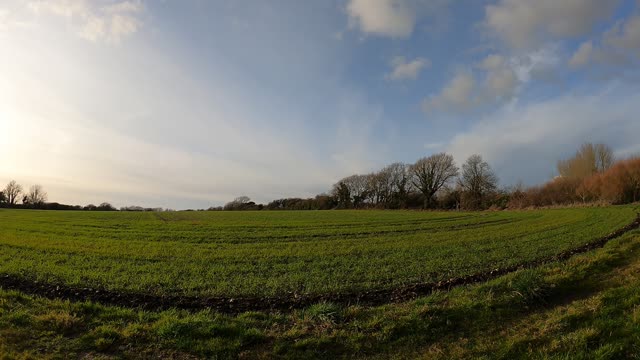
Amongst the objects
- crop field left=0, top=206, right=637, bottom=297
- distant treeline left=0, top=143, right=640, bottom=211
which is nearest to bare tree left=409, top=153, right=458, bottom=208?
distant treeline left=0, top=143, right=640, bottom=211

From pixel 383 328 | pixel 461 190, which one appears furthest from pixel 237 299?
pixel 461 190

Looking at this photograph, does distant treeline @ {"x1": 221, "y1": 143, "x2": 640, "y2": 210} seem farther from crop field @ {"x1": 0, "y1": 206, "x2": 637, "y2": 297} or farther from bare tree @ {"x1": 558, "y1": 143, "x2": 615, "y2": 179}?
crop field @ {"x1": 0, "y1": 206, "x2": 637, "y2": 297}

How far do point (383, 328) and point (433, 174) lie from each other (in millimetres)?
108667

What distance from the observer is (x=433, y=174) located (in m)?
111

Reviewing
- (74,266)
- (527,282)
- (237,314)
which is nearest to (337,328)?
(237,314)

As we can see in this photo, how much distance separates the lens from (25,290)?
40.5ft

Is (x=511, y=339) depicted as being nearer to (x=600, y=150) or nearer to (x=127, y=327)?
(x=127, y=327)

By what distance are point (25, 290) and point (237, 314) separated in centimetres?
839

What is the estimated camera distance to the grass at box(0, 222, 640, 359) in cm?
639

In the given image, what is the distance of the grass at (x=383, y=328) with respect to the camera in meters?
6.39

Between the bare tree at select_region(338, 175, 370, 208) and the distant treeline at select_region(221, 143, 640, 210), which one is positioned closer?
the distant treeline at select_region(221, 143, 640, 210)

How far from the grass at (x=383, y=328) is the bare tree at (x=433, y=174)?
102 metres

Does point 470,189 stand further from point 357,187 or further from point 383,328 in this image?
point 383,328

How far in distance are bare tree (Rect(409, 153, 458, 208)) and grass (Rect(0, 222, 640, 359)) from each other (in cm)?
10178
